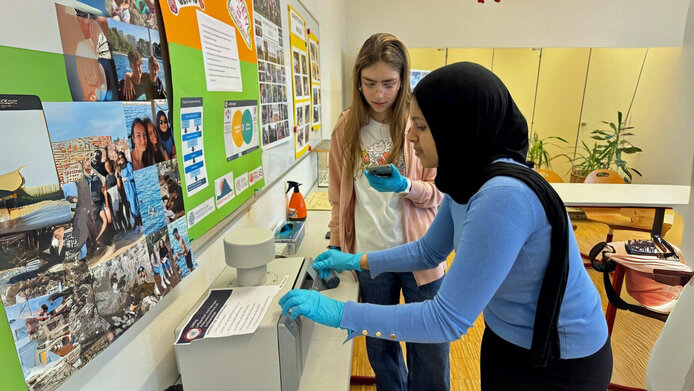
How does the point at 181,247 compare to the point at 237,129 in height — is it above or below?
below

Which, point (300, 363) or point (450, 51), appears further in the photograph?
point (450, 51)

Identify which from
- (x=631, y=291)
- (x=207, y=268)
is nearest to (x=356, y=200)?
(x=207, y=268)

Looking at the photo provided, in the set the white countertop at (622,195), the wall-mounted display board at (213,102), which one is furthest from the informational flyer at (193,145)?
the white countertop at (622,195)

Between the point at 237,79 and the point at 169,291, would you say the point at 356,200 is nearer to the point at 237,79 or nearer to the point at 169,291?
the point at 237,79

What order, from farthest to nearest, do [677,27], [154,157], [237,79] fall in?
[677,27], [237,79], [154,157]

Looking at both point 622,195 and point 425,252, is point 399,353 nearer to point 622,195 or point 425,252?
point 425,252

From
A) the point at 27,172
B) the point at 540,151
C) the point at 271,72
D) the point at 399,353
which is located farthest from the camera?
the point at 540,151

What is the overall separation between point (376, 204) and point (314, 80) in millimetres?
1603

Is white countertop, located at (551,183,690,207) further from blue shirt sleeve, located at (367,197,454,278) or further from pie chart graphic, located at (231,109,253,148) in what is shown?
pie chart graphic, located at (231,109,253,148)

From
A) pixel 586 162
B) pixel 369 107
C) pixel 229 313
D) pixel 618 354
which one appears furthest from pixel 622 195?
pixel 229 313

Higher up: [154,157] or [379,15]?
[379,15]

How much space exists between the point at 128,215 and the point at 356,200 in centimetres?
82

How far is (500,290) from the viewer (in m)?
0.82

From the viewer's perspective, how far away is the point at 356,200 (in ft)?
4.63
